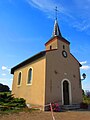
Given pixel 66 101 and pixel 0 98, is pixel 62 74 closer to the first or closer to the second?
pixel 66 101

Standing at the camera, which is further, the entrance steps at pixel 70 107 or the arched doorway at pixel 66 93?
the arched doorway at pixel 66 93

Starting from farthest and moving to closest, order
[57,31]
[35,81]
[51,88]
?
[57,31] → [35,81] → [51,88]

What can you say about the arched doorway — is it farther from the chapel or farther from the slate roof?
the slate roof

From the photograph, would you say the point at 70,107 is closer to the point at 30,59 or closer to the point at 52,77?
the point at 52,77

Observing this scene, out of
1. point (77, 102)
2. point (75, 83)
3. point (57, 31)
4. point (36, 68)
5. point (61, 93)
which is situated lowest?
point (77, 102)

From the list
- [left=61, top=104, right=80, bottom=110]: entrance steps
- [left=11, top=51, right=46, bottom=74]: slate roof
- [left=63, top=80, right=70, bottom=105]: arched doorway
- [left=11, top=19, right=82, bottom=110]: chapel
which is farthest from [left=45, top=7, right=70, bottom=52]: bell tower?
[left=61, top=104, right=80, bottom=110]: entrance steps

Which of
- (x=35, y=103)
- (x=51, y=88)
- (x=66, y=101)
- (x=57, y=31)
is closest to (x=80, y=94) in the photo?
(x=66, y=101)

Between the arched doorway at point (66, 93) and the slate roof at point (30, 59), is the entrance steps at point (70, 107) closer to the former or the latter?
the arched doorway at point (66, 93)

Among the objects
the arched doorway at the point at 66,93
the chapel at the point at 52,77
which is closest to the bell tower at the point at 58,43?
the chapel at the point at 52,77

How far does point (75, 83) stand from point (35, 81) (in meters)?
4.82

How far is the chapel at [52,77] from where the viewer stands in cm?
1343

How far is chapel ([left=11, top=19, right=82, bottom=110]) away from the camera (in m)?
13.4

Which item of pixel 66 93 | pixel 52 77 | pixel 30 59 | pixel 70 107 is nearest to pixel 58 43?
pixel 30 59

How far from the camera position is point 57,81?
14141 millimetres
